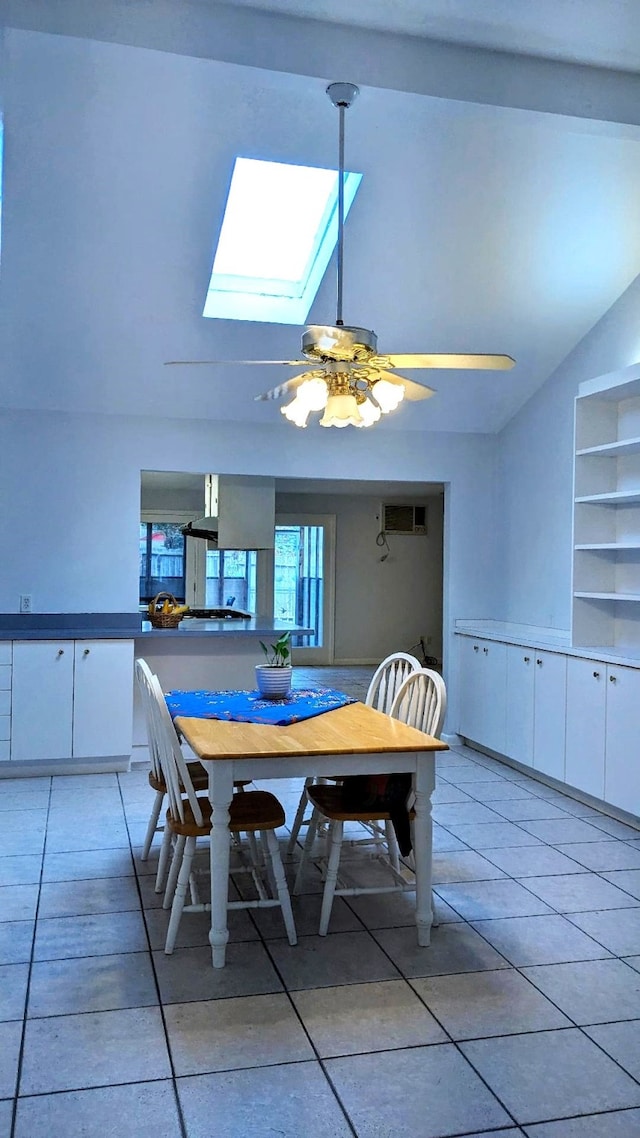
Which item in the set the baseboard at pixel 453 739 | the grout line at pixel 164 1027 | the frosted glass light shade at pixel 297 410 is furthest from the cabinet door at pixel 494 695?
the frosted glass light shade at pixel 297 410

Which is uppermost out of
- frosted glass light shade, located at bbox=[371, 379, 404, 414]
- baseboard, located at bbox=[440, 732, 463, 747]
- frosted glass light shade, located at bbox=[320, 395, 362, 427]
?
frosted glass light shade, located at bbox=[371, 379, 404, 414]

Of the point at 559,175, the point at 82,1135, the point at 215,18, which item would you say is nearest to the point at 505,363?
the point at 215,18

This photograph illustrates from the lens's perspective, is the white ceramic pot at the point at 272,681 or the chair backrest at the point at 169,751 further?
the white ceramic pot at the point at 272,681

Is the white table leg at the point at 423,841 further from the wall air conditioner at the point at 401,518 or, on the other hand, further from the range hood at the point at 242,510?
A: the wall air conditioner at the point at 401,518

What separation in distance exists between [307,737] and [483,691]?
9.69 ft

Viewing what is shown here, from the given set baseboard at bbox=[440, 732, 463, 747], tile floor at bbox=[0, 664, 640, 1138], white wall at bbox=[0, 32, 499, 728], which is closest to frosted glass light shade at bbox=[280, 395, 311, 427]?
white wall at bbox=[0, 32, 499, 728]

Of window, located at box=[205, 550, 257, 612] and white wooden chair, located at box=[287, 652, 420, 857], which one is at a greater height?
window, located at box=[205, 550, 257, 612]

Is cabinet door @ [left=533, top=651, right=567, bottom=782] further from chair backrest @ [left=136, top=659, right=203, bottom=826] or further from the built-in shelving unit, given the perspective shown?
chair backrest @ [left=136, top=659, right=203, bottom=826]

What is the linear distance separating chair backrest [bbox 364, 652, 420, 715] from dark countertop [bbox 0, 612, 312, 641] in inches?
41.3

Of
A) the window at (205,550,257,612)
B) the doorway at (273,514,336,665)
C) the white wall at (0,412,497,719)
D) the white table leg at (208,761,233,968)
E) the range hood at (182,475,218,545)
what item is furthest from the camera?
the doorway at (273,514,336,665)

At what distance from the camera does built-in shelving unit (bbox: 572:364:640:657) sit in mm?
4727

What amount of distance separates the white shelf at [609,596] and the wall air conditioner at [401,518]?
5.81 metres

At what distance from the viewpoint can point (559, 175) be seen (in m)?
4.09

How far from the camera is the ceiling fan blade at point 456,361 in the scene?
8.89ft
